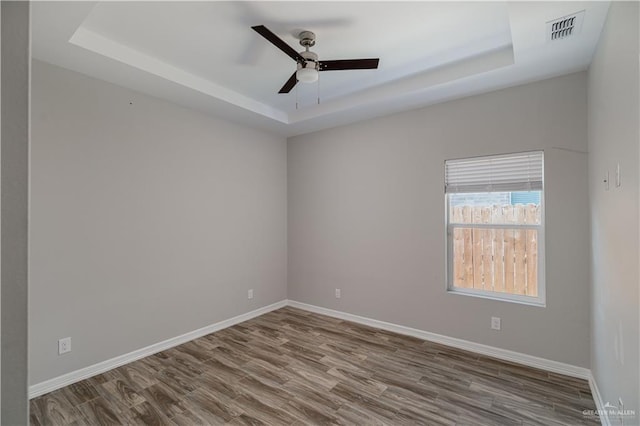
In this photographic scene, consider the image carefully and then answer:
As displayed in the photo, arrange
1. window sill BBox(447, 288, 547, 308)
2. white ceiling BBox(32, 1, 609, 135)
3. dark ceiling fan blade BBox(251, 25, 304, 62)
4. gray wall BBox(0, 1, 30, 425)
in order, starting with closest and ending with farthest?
gray wall BBox(0, 1, 30, 425)
dark ceiling fan blade BBox(251, 25, 304, 62)
white ceiling BBox(32, 1, 609, 135)
window sill BBox(447, 288, 547, 308)

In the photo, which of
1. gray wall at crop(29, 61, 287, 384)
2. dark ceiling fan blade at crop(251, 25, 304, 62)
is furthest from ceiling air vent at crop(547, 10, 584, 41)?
gray wall at crop(29, 61, 287, 384)

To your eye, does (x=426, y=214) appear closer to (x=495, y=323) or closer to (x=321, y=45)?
(x=495, y=323)

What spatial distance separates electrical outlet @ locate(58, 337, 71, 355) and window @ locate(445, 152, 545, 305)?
377 cm

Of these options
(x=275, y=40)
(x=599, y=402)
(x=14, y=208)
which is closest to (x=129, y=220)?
(x=275, y=40)

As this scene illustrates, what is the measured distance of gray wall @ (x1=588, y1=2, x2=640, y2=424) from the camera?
4.83 feet

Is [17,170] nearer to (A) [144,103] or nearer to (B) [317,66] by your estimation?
(B) [317,66]

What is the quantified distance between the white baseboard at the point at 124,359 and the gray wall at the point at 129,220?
6 centimetres

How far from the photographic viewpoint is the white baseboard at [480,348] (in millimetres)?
2693

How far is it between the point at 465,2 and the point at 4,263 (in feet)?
8.91

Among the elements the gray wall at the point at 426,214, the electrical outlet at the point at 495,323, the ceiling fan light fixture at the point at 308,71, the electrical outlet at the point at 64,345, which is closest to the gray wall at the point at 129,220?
the electrical outlet at the point at 64,345

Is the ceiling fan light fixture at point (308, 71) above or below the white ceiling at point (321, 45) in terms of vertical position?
below

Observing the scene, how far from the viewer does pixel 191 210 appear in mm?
3584

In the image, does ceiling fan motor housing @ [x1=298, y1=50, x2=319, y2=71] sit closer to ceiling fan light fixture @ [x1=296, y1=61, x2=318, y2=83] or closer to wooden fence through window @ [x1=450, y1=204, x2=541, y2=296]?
ceiling fan light fixture @ [x1=296, y1=61, x2=318, y2=83]

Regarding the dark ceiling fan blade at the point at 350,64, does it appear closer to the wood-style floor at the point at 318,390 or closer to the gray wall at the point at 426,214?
the gray wall at the point at 426,214
